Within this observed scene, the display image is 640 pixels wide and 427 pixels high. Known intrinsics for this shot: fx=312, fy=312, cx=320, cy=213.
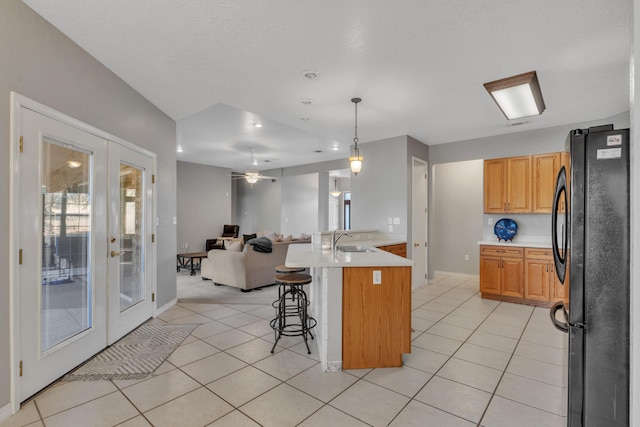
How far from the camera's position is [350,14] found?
2.18 metres

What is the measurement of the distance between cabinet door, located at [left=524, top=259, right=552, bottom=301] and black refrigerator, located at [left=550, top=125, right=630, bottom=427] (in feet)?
11.6

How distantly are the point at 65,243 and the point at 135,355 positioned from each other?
3.86 ft

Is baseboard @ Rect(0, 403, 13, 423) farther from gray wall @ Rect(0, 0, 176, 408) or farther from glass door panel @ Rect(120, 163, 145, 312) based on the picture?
glass door panel @ Rect(120, 163, 145, 312)

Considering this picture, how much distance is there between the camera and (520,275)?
4.67 m

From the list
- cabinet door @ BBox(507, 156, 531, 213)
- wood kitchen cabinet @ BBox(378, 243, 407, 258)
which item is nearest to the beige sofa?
wood kitchen cabinet @ BBox(378, 243, 407, 258)

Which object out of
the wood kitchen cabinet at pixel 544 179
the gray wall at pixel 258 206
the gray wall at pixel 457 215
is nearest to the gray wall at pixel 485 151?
the gray wall at pixel 457 215

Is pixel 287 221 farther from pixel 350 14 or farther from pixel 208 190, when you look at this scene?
pixel 350 14

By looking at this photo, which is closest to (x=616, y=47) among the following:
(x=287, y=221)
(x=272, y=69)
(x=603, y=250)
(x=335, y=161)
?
(x=603, y=250)

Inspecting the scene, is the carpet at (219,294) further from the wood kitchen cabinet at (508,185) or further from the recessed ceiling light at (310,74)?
the wood kitchen cabinet at (508,185)

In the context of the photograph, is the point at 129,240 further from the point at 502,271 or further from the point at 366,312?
the point at 502,271

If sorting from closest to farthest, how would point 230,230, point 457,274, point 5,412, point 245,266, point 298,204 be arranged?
point 5,412 < point 245,266 < point 457,274 < point 230,230 < point 298,204

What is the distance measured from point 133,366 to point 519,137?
19.3ft

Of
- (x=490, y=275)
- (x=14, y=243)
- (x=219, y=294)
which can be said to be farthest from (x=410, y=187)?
(x=14, y=243)

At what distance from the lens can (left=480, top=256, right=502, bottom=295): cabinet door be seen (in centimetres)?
484
